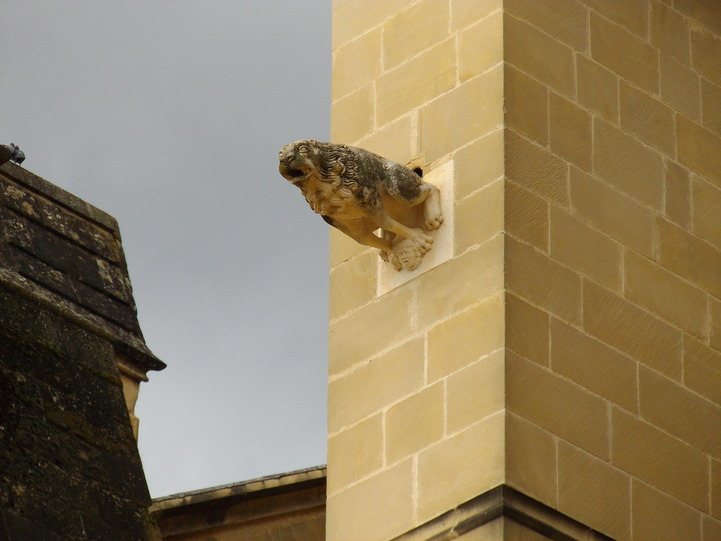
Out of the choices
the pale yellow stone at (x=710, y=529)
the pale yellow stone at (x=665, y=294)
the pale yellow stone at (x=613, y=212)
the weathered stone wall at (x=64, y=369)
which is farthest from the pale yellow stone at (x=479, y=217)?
the weathered stone wall at (x=64, y=369)

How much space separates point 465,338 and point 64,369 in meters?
2.70

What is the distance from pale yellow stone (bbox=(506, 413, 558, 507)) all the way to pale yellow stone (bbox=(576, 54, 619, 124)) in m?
1.41

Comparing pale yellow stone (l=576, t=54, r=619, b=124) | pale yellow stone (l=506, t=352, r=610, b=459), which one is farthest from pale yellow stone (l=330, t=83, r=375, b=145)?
pale yellow stone (l=506, t=352, r=610, b=459)

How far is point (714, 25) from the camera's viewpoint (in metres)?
10.1

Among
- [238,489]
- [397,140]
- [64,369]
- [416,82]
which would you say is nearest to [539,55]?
[416,82]

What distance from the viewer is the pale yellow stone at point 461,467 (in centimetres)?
845

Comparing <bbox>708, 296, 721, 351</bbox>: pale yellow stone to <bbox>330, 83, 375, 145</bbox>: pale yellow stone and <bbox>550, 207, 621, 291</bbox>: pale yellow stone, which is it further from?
<bbox>330, 83, 375, 145</bbox>: pale yellow stone

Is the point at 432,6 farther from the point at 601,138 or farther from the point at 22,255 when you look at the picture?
the point at 22,255

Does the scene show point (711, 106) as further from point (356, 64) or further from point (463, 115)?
point (356, 64)

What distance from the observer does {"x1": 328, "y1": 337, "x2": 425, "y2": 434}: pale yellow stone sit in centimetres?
893

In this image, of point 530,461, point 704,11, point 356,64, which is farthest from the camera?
point 704,11

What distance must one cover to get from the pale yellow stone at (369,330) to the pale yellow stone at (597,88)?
999mm

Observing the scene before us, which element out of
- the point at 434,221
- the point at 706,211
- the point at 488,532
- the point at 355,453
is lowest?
Result: the point at 488,532

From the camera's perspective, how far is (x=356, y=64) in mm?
9859
